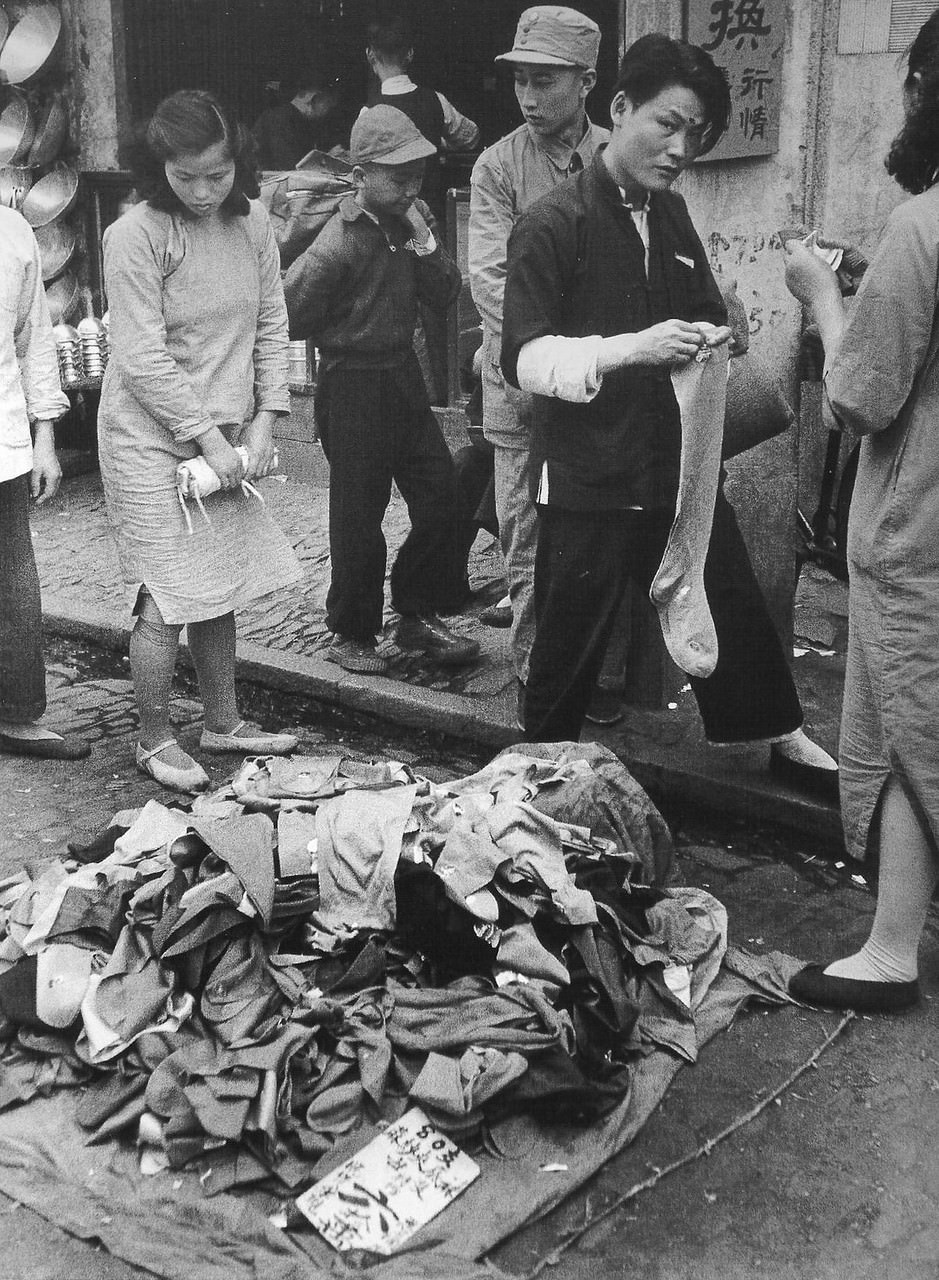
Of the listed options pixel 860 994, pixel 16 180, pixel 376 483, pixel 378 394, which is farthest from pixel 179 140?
pixel 16 180

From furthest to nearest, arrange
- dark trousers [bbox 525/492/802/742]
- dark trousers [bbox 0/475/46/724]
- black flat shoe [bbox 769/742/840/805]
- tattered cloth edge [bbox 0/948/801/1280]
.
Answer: dark trousers [bbox 0/475/46/724] < black flat shoe [bbox 769/742/840/805] < dark trousers [bbox 525/492/802/742] < tattered cloth edge [bbox 0/948/801/1280]

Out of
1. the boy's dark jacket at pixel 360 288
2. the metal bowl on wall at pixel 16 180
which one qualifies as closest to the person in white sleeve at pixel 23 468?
the boy's dark jacket at pixel 360 288

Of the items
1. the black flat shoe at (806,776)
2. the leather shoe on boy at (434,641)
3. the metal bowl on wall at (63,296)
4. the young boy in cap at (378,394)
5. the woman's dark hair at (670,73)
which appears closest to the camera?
the woman's dark hair at (670,73)

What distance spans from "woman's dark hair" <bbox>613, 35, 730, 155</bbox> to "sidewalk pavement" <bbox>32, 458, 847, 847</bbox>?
2.08 m

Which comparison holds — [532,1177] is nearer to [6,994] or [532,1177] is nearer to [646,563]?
[6,994]

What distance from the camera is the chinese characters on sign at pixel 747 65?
15.7ft

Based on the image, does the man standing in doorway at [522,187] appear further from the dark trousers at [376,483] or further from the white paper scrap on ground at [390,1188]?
the white paper scrap on ground at [390,1188]

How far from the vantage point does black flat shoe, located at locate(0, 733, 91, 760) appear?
17.3ft

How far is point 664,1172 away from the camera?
306cm

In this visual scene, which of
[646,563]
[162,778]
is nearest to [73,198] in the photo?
[162,778]

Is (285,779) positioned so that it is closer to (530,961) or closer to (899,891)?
(530,961)

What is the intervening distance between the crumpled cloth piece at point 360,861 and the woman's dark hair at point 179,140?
2.11m

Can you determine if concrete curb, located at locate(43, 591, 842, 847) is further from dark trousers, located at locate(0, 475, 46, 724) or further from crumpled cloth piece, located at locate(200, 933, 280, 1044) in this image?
crumpled cloth piece, located at locate(200, 933, 280, 1044)

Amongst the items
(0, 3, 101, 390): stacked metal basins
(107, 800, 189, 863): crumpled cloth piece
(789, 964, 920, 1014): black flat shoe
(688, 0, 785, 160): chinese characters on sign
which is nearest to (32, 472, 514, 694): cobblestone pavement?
(0, 3, 101, 390): stacked metal basins
